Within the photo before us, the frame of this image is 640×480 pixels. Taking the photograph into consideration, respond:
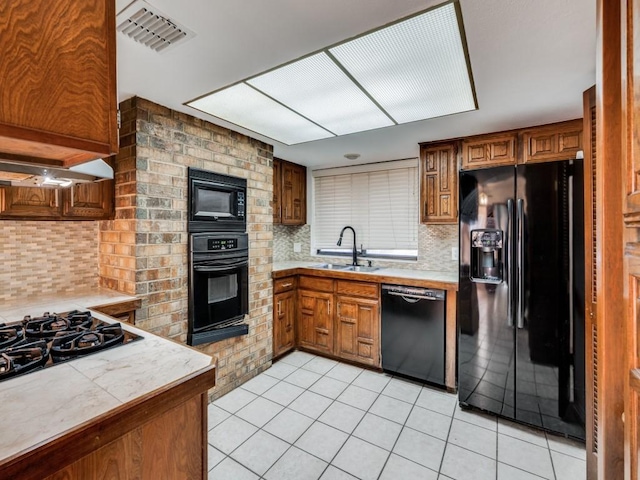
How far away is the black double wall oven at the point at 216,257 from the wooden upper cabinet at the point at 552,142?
245cm

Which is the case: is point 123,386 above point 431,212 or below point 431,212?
below

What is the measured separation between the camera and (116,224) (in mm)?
2211

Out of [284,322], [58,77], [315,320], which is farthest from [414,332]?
[58,77]

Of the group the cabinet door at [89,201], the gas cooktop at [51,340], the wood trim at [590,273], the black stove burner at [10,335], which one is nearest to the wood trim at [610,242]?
the wood trim at [590,273]

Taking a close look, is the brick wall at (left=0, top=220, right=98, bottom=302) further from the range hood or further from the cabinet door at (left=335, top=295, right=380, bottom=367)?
the cabinet door at (left=335, top=295, right=380, bottom=367)

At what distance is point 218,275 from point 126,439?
171 centimetres

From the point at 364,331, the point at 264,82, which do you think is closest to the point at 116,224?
the point at 264,82

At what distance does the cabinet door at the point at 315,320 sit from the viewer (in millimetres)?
3279

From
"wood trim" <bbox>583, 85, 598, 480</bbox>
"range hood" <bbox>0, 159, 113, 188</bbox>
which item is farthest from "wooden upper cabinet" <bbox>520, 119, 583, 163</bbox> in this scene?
"range hood" <bbox>0, 159, 113, 188</bbox>

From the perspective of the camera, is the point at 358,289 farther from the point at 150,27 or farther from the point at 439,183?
the point at 150,27

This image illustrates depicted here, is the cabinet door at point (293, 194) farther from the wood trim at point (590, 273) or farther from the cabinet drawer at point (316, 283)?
the wood trim at point (590, 273)

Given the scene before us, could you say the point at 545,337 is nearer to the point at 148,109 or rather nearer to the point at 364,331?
the point at 364,331

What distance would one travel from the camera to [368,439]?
2.05m

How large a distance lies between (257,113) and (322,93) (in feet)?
1.93
